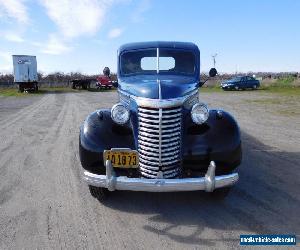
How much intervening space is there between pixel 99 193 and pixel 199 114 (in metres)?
1.81

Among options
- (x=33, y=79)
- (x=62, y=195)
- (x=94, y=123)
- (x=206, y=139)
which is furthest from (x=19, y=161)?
(x=33, y=79)

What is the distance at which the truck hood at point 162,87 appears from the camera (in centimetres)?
467

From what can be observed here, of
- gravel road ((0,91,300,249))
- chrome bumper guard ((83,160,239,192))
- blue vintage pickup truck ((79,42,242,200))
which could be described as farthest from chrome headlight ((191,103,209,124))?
gravel road ((0,91,300,249))

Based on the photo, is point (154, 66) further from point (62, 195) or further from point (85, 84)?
point (85, 84)

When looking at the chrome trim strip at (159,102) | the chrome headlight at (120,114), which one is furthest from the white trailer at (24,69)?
the chrome trim strip at (159,102)

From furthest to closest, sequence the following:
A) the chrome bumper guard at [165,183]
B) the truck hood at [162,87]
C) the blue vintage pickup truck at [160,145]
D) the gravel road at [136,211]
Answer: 1. the truck hood at [162,87]
2. the blue vintage pickup truck at [160,145]
3. the chrome bumper guard at [165,183]
4. the gravel road at [136,211]

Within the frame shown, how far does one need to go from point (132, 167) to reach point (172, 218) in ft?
2.75

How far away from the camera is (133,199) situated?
5.21 meters

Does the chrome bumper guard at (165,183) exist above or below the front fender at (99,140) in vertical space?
below

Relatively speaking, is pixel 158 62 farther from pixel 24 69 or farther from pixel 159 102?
pixel 24 69

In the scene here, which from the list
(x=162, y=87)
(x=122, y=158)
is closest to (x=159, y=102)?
(x=162, y=87)

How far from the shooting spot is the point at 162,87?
15.6 feet

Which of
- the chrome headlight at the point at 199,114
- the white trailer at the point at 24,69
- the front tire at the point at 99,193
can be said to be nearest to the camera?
the chrome headlight at the point at 199,114

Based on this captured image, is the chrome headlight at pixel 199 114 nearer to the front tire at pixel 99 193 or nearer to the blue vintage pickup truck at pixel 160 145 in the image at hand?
the blue vintage pickup truck at pixel 160 145
